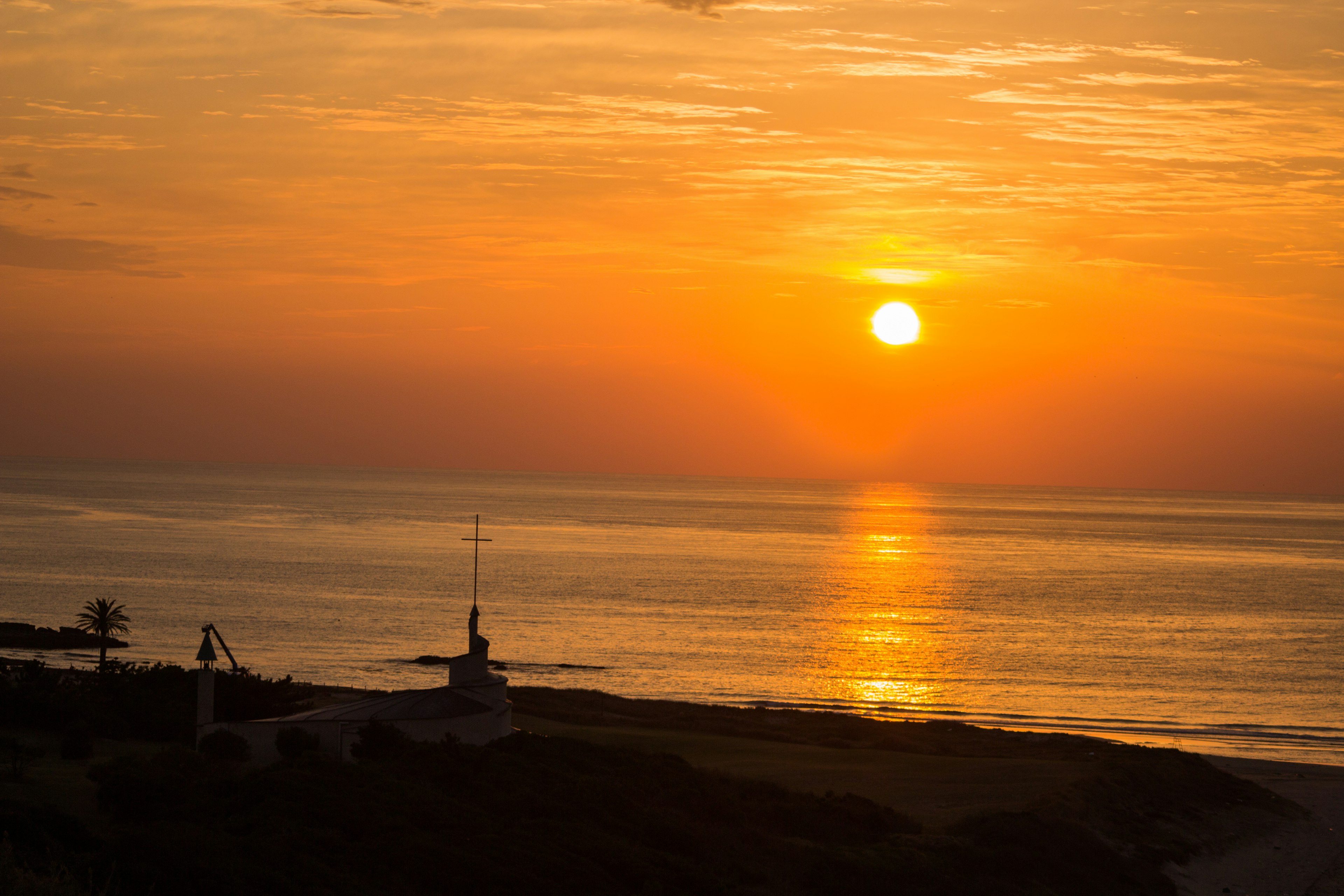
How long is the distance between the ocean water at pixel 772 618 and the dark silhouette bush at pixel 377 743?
100.0ft

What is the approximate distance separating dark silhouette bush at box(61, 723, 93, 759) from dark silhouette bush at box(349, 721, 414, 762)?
4933 millimetres

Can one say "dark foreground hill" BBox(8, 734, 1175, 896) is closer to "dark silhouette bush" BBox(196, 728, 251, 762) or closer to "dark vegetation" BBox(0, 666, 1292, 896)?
"dark vegetation" BBox(0, 666, 1292, 896)

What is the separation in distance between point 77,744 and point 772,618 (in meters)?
63.4

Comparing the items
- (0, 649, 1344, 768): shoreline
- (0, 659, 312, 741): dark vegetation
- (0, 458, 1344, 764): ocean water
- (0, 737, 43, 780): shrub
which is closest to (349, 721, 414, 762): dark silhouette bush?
(0, 659, 312, 741): dark vegetation

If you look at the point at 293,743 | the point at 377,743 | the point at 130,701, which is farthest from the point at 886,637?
the point at 293,743

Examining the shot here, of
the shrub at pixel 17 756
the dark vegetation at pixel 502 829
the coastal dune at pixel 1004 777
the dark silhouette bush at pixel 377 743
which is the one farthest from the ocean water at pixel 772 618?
the shrub at pixel 17 756

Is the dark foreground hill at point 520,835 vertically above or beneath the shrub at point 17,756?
beneath

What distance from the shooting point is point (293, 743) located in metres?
21.1

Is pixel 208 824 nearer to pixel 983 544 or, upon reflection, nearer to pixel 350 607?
pixel 350 607

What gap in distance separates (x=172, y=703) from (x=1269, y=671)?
56.8 metres

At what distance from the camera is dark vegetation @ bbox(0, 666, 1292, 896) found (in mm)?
15086

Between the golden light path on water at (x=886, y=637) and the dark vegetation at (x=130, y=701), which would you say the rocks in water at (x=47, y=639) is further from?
the golden light path on water at (x=886, y=637)

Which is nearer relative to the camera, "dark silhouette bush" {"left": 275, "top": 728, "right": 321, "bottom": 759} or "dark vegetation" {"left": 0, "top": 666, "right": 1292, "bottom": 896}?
"dark vegetation" {"left": 0, "top": 666, "right": 1292, "bottom": 896}

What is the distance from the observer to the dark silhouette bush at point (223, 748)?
20.9 m
